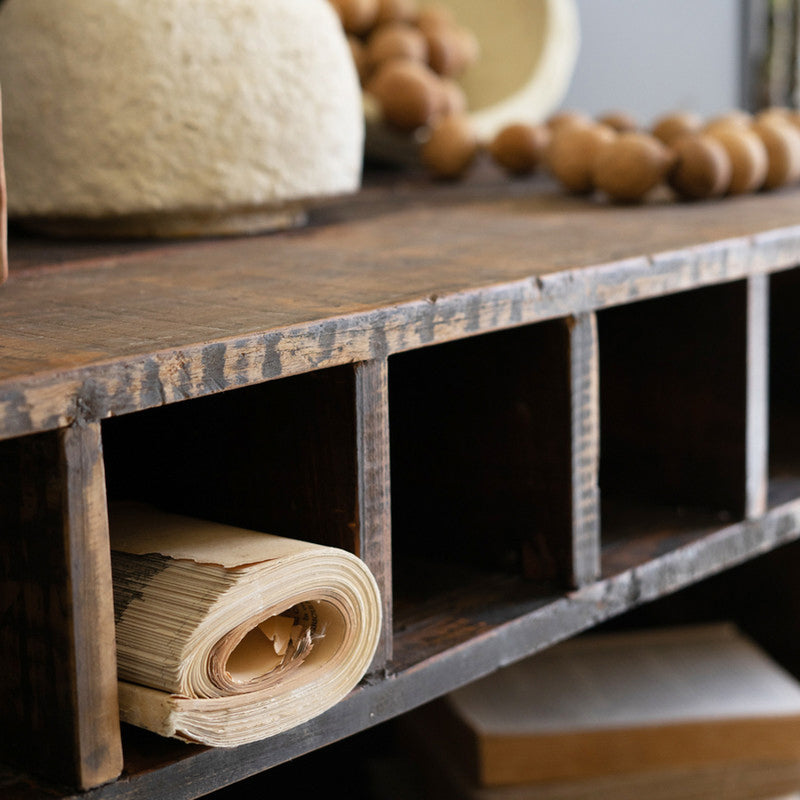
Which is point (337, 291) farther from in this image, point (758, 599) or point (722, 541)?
point (758, 599)

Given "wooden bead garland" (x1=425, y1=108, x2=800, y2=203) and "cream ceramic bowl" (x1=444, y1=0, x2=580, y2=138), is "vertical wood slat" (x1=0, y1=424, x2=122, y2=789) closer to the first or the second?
"wooden bead garland" (x1=425, y1=108, x2=800, y2=203)

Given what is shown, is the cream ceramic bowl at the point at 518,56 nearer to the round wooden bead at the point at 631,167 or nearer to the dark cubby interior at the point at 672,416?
the round wooden bead at the point at 631,167

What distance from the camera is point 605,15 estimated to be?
1.90m

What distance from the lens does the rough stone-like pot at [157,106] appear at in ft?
2.71

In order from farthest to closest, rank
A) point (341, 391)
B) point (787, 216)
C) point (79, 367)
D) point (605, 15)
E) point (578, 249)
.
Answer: point (605, 15) → point (787, 216) → point (578, 249) → point (341, 391) → point (79, 367)

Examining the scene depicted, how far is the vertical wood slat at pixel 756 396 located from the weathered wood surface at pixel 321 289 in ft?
0.08

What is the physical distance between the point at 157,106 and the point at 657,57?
1370 mm

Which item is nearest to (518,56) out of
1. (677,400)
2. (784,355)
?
(784,355)

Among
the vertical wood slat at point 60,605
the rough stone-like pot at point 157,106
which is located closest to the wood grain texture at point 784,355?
the rough stone-like pot at point 157,106

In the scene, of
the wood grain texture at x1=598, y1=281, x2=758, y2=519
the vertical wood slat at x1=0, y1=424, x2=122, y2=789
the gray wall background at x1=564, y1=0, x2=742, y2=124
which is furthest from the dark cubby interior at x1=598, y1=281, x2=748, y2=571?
the gray wall background at x1=564, y1=0, x2=742, y2=124

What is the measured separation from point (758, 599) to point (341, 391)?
0.86m

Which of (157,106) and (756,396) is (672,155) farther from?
(157,106)

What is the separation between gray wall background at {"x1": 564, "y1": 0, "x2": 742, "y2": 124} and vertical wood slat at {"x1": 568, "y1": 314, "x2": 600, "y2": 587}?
1.29 m

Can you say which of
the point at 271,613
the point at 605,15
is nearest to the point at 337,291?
the point at 271,613
